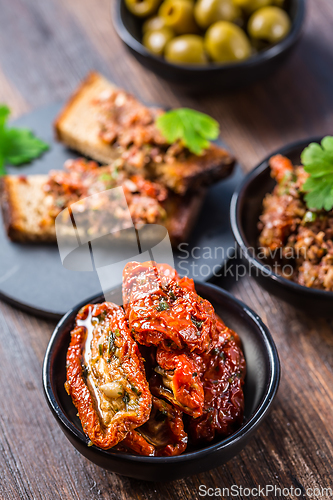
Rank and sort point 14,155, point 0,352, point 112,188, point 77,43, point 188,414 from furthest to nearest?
1. point 77,43
2. point 14,155
3. point 112,188
4. point 0,352
5. point 188,414

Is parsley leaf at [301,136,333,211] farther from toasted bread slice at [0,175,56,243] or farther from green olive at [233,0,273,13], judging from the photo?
green olive at [233,0,273,13]

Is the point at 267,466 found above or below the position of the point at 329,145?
below

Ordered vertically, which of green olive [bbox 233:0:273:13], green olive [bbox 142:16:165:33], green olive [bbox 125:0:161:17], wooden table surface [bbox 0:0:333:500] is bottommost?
wooden table surface [bbox 0:0:333:500]

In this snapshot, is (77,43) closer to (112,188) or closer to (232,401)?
(112,188)

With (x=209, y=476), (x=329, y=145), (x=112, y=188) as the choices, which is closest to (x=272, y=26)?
(x=329, y=145)

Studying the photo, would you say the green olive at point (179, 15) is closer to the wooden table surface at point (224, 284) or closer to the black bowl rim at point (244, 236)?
the wooden table surface at point (224, 284)

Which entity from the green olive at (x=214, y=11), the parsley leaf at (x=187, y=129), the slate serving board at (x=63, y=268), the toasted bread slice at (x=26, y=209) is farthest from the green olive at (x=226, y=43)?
the toasted bread slice at (x=26, y=209)

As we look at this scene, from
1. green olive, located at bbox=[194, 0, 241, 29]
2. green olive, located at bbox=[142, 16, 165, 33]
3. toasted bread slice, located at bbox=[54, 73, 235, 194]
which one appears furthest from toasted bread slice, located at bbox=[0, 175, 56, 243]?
green olive, located at bbox=[194, 0, 241, 29]
